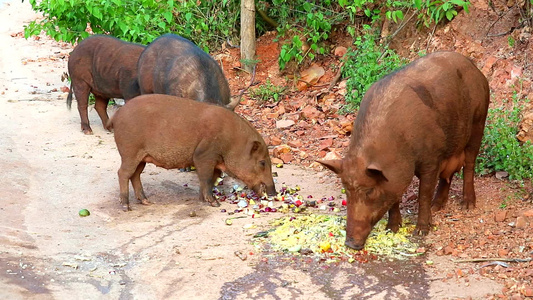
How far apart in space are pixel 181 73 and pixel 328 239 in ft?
11.2

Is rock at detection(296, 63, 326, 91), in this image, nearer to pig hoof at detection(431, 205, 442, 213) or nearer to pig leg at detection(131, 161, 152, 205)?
pig leg at detection(131, 161, 152, 205)

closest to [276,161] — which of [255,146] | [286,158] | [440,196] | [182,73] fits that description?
[286,158]

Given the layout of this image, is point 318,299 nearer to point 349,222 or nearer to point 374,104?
point 349,222

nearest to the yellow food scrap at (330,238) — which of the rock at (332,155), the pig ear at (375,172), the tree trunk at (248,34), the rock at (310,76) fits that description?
the pig ear at (375,172)

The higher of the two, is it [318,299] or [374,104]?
[374,104]

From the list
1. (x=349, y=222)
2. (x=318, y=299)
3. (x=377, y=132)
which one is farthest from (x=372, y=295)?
(x=377, y=132)

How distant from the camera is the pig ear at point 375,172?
19.3 feet

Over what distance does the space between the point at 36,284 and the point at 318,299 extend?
6.94ft

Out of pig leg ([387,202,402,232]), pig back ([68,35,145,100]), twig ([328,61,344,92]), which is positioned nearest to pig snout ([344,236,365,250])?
pig leg ([387,202,402,232])

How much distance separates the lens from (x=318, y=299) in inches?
218

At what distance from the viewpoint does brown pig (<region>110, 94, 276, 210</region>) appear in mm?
7680

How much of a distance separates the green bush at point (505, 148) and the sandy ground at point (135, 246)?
1.66 m

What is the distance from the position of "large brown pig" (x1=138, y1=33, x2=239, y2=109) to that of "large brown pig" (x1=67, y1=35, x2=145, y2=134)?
697 millimetres

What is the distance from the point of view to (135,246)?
261 inches
